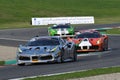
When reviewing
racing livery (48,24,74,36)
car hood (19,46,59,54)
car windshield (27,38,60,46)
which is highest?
→ car windshield (27,38,60,46)

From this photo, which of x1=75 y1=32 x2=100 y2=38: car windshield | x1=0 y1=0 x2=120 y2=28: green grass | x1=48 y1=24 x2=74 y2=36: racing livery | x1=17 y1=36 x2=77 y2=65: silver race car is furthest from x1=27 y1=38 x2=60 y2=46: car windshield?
x1=0 y1=0 x2=120 y2=28: green grass

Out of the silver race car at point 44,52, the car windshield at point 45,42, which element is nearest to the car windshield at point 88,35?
the silver race car at point 44,52

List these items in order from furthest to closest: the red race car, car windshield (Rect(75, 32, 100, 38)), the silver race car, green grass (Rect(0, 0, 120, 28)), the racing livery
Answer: green grass (Rect(0, 0, 120, 28)) → the racing livery → car windshield (Rect(75, 32, 100, 38)) → the red race car → the silver race car

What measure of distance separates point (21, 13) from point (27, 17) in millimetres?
3331

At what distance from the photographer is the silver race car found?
66.2 feet

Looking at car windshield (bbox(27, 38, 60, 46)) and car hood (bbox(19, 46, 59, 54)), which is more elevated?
car windshield (bbox(27, 38, 60, 46))

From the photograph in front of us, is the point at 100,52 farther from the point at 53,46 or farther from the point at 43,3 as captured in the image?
the point at 43,3

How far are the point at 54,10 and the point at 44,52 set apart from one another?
208ft

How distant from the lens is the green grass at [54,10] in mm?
75887

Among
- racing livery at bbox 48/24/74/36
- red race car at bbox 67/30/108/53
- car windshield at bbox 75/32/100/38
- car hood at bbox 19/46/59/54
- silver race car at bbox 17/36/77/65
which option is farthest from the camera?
racing livery at bbox 48/24/74/36

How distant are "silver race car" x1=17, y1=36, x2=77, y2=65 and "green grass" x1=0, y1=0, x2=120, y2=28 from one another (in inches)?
1885

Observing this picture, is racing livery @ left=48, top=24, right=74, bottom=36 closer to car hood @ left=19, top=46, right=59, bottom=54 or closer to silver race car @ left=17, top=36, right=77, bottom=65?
silver race car @ left=17, top=36, right=77, bottom=65

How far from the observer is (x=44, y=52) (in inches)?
800

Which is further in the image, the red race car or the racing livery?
the racing livery
